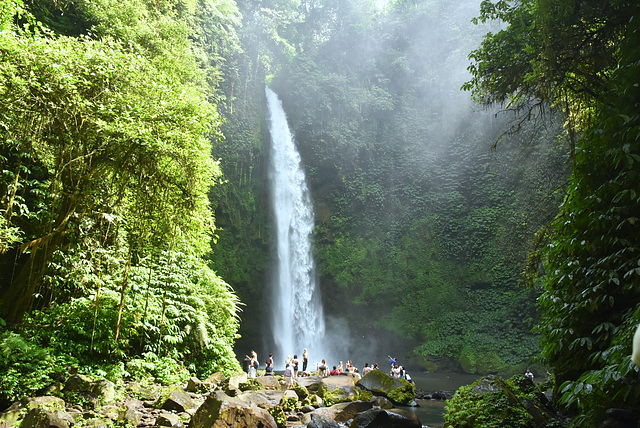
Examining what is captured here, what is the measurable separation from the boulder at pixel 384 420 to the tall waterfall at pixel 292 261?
Result: 1237cm

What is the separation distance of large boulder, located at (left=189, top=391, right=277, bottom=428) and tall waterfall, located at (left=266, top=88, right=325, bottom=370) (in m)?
14.3

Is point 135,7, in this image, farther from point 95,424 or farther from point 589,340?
point 589,340

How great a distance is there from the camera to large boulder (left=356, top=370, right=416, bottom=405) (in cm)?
1119

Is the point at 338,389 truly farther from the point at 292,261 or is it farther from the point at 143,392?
the point at 292,261

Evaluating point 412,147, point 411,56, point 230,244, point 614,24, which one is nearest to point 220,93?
point 230,244

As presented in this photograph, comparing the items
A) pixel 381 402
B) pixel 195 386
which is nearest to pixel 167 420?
pixel 195 386

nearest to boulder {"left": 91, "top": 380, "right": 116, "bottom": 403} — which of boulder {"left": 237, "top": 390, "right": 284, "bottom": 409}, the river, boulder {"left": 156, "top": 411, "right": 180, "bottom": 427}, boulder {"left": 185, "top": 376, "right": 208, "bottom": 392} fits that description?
boulder {"left": 156, "top": 411, "right": 180, "bottom": 427}

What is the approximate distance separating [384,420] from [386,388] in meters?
4.18

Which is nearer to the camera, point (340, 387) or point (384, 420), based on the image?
point (384, 420)

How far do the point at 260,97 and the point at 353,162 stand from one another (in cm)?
758

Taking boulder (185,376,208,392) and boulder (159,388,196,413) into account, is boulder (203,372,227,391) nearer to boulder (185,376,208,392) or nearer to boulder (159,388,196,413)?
boulder (185,376,208,392)

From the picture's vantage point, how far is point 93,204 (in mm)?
7543

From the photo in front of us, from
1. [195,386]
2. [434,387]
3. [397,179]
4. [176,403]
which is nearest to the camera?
[176,403]

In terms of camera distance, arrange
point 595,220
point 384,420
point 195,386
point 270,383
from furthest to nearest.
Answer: point 270,383 → point 195,386 → point 384,420 → point 595,220
